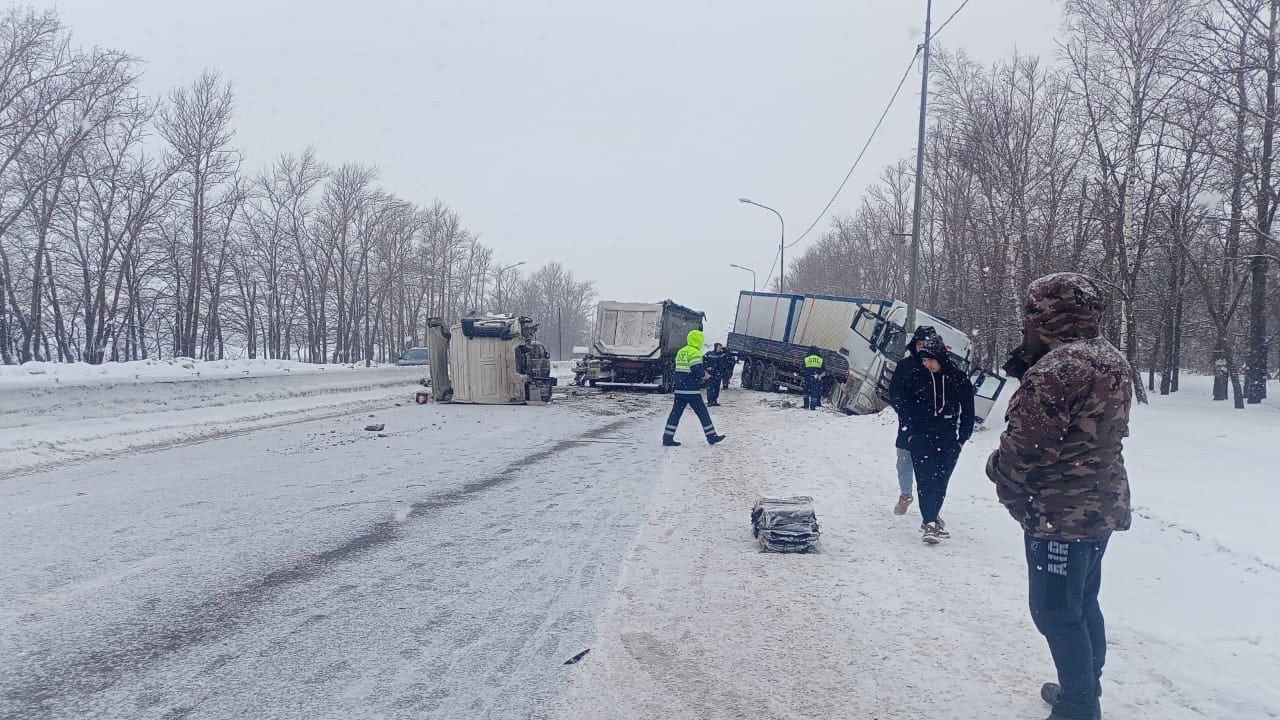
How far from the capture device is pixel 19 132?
91.0 feet

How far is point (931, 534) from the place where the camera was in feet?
20.7

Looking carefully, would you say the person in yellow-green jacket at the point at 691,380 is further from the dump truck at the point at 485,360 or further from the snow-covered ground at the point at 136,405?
the dump truck at the point at 485,360

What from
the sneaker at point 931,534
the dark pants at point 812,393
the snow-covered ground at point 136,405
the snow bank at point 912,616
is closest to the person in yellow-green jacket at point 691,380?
the snow bank at point 912,616

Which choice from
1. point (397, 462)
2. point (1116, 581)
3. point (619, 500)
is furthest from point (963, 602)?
point (397, 462)

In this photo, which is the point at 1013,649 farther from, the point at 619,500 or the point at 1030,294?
the point at 619,500

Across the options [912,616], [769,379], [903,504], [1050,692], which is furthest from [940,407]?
[769,379]

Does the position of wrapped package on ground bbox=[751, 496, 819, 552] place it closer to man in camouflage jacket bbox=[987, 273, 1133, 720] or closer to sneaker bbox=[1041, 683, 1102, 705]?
sneaker bbox=[1041, 683, 1102, 705]

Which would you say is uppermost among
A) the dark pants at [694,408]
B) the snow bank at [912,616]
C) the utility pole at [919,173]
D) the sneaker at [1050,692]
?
the utility pole at [919,173]

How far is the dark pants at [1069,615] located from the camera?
3.08 m

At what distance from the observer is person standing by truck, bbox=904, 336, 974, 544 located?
6.45 meters

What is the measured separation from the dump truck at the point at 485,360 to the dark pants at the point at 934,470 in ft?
48.7

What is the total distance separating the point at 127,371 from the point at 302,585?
39.2 feet

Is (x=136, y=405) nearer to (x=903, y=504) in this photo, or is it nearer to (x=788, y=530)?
(x=788, y=530)

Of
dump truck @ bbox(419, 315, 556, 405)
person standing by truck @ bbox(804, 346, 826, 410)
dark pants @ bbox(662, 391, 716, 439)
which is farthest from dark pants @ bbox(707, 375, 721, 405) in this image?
dark pants @ bbox(662, 391, 716, 439)
